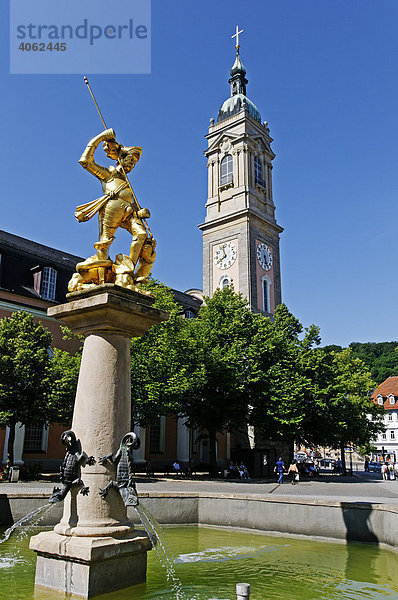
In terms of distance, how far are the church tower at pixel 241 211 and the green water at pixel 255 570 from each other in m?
40.0

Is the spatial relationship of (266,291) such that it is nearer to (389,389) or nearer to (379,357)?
(389,389)

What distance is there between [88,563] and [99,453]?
1461mm

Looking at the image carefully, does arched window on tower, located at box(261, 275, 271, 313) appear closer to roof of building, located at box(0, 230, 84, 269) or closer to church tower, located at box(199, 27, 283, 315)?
church tower, located at box(199, 27, 283, 315)

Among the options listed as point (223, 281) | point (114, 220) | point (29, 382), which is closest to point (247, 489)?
point (29, 382)

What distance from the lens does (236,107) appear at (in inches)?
2383

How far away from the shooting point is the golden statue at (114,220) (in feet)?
28.6

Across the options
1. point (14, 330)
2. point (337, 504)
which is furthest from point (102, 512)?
point (14, 330)

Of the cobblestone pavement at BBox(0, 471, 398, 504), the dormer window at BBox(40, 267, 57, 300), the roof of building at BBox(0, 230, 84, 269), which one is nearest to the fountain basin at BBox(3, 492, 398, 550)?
the cobblestone pavement at BBox(0, 471, 398, 504)

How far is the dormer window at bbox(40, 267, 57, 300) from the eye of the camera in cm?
3838

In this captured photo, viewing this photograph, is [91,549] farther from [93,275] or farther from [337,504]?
[337,504]

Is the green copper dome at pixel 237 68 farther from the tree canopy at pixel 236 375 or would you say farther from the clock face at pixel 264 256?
the tree canopy at pixel 236 375

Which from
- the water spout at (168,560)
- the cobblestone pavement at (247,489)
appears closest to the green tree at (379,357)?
the cobblestone pavement at (247,489)

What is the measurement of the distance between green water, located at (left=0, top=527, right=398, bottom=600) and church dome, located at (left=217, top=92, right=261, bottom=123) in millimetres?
55869

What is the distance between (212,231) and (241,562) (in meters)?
48.8
